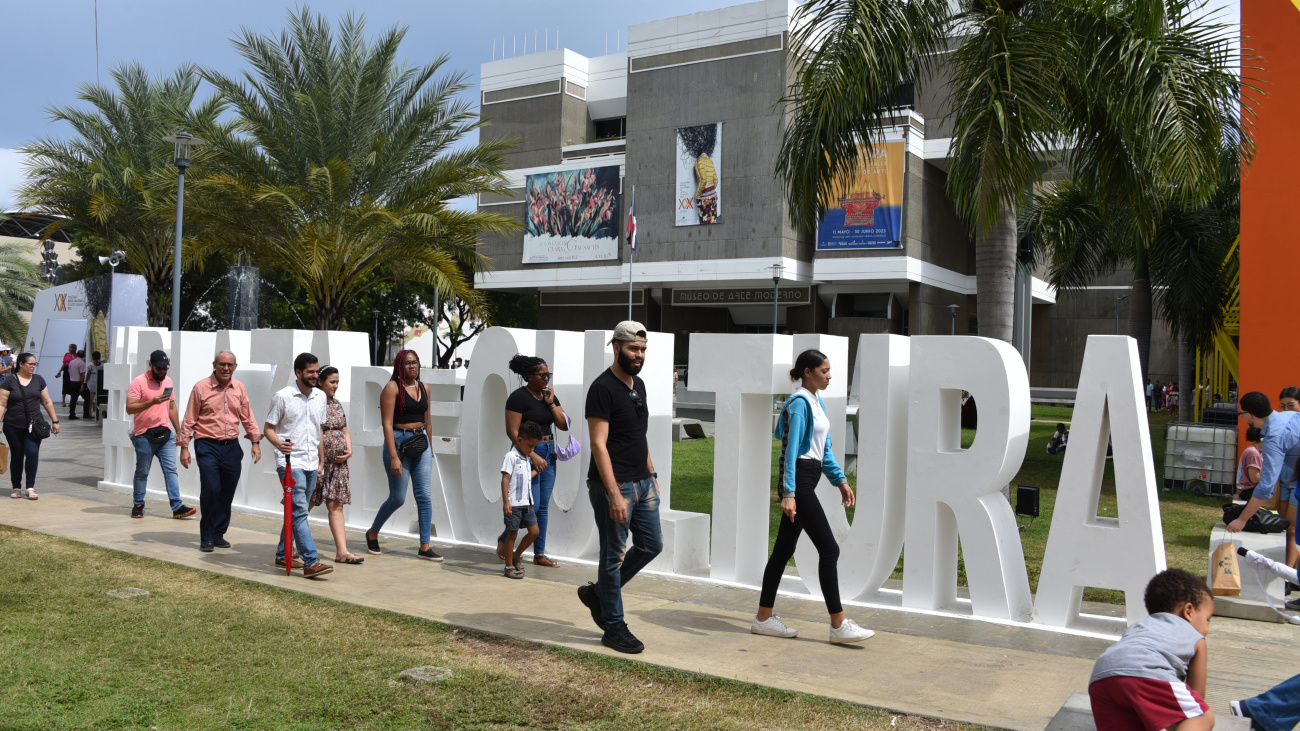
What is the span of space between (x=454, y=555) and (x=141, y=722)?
417 cm

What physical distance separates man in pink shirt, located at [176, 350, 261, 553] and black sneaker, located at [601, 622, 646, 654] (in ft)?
13.5

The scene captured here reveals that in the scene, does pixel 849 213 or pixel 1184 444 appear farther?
pixel 849 213

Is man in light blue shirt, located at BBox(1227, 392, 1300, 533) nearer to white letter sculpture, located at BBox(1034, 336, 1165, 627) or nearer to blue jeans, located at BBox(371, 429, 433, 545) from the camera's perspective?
white letter sculpture, located at BBox(1034, 336, 1165, 627)

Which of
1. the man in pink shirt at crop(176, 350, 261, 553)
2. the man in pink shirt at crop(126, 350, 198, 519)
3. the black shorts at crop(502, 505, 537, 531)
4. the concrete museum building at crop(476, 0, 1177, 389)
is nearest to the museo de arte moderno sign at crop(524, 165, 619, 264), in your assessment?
the concrete museum building at crop(476, 0, 1177, 389)

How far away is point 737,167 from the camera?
4419cm

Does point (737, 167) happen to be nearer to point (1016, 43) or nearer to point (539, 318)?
point (539, 318)

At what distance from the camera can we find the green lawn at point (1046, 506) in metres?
8.61

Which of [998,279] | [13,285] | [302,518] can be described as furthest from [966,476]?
[13,285]

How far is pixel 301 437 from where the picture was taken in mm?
7590

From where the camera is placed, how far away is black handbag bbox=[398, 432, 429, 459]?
799 cm

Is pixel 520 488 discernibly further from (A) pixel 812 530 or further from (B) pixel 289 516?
(A) pixel 812 530

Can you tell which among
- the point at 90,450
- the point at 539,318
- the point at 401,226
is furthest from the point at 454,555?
the point at 539,318

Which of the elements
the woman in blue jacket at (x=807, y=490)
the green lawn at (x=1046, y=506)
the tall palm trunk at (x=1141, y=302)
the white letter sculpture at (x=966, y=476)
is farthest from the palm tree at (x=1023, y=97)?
the tall palm trunk at (x=1141, y=302)

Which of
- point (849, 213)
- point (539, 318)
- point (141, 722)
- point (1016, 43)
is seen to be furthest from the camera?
point (539, 318)
